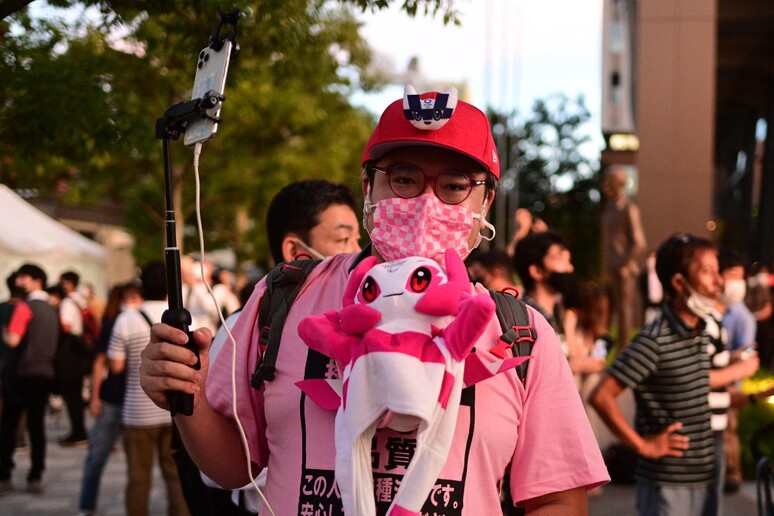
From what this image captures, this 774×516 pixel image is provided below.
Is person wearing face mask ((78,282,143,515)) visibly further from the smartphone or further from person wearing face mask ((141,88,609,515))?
the smartphone

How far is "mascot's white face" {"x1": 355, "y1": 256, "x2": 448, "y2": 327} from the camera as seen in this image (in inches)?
76.2

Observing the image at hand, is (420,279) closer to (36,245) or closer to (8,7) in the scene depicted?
(8,7)

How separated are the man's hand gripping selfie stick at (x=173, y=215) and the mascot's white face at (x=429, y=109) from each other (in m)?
0.39

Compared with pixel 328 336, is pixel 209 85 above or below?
above

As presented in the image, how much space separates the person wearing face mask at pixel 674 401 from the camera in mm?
4285

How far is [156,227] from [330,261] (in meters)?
26.7

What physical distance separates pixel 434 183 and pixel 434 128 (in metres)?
0.13

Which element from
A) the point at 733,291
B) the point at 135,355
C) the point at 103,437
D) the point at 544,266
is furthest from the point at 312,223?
the point at 733,291

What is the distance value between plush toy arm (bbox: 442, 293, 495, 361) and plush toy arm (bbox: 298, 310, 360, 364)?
0.20m

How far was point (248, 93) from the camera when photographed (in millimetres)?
21453

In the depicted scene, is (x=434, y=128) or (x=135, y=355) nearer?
(x=434, y=128)

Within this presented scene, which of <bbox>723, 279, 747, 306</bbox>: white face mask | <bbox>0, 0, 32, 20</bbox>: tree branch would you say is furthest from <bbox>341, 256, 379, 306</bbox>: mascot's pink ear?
<bbox>723, 279, 747, 306</bbox>: white face mask

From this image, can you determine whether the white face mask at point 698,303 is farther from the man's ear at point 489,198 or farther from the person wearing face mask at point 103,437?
the person wearing face mask at point 103,437

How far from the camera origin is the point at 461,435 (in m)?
2.03
